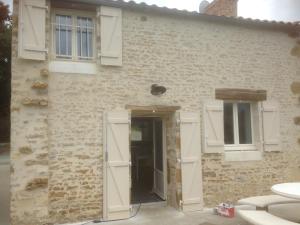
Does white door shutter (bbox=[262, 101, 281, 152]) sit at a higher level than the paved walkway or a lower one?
Answer: higher

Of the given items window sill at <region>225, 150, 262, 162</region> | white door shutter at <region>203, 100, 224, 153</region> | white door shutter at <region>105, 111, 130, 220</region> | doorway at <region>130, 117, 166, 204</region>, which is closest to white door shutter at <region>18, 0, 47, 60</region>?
white door shutter at <region>105, 111, 130, 220</region>

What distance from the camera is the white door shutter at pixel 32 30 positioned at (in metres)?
5.75

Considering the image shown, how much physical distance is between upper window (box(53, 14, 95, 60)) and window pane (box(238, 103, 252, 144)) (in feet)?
13.8

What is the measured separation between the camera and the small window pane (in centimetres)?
645

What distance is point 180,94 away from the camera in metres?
6.93

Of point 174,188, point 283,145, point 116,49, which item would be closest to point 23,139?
point 116,49

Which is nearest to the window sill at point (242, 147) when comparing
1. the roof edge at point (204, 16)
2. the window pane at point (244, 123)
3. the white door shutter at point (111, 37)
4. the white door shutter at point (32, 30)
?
the window pane at point (244, 123)

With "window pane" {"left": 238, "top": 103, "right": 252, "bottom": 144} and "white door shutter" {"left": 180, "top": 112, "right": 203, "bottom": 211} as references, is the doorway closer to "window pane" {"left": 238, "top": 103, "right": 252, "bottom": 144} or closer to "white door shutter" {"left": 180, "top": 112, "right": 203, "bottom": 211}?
"white door shutter" {"left": 180, "top": 112, "right": 203, "bottom": 211}

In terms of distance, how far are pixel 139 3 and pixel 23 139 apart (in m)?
3.92

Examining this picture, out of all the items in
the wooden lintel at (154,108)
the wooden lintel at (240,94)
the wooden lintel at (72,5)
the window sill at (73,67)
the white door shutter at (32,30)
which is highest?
the wooden lintel at (72,5)

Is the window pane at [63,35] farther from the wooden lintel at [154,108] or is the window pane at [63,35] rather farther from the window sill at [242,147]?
the window sill at [242,147]

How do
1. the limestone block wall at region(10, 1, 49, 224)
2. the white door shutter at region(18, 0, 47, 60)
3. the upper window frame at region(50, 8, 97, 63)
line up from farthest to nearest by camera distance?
the upper window frame at region(50, 8, 97, 63) < the white door shutter at region(18, 0, 47, 60) < the limestone block wall at region(10, 1, 49, 224)

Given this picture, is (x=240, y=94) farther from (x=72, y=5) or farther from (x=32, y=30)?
(x=32, y=30)

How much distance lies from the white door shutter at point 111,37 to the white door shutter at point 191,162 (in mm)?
2065
